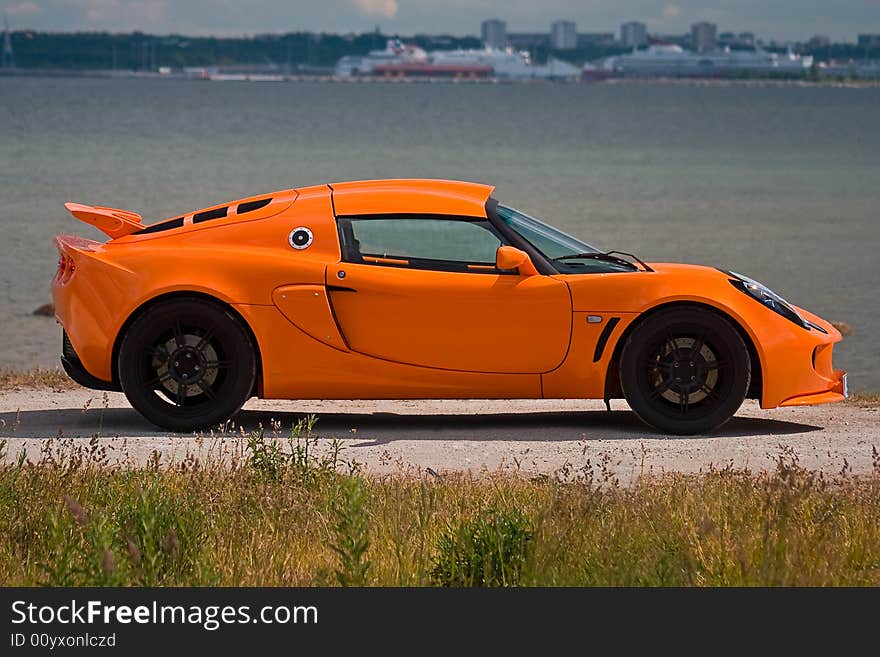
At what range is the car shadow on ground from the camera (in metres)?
9.73

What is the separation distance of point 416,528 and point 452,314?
8.12ft

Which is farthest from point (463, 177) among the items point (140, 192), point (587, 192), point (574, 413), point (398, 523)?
point (398, 523)

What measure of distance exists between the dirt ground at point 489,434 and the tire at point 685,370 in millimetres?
158

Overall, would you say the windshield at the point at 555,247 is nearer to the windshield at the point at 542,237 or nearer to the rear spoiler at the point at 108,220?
the windshield at the point at 542,237

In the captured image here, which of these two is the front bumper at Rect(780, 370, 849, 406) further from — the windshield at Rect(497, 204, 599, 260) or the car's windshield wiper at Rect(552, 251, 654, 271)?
the windshield at Rect(497, 204, 599, 260)

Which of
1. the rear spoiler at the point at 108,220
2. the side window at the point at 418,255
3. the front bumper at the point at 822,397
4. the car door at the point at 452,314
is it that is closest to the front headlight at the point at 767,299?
Answer: the front bumper at the point at 822,397

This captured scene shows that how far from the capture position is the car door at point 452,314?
937 centimetres

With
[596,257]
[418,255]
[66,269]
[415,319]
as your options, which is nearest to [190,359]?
[66,269]

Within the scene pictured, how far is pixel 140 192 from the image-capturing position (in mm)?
44844

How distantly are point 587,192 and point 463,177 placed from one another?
7303 mm

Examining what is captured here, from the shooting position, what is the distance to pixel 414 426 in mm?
10203

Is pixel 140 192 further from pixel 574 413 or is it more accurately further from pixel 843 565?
pixel 843 565

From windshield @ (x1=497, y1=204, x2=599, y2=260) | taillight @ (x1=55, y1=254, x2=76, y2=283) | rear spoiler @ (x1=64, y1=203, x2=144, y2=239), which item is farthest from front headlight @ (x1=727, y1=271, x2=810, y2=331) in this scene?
taillight @ (x1=55, y1=254, x2=76, y2=283)

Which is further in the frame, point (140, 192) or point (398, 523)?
point (140, 192)
